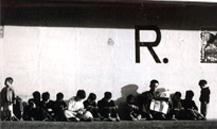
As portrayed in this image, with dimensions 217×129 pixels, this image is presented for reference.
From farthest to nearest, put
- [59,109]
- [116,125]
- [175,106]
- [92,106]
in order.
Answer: [175,106] → [92,106] → [59,109] → [116,125]

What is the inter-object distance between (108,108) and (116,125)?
0.54 metres

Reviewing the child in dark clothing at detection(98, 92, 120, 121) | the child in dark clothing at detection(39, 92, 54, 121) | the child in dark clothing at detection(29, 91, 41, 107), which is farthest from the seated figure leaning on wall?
the child in dark clothing at detection(29, 91, 41, 107)

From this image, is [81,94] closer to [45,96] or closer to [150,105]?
[45,96]

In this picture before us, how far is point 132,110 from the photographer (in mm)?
8305

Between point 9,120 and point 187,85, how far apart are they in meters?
3.53

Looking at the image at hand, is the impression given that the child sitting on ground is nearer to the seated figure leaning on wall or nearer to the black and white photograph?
the black and white photograph

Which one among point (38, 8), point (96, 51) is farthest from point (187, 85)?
point (38, 8)

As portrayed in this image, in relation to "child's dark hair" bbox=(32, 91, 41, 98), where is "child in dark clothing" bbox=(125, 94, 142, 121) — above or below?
below

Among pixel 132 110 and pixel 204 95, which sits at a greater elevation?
pixel 204 95

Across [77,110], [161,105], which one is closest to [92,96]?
[77,110]

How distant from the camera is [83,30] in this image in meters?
8.73

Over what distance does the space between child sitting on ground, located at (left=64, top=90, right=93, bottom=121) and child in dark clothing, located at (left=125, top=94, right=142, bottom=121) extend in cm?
76

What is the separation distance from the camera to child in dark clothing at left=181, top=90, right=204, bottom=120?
8.40 m

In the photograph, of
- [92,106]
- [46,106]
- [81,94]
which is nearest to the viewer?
[46,106]
